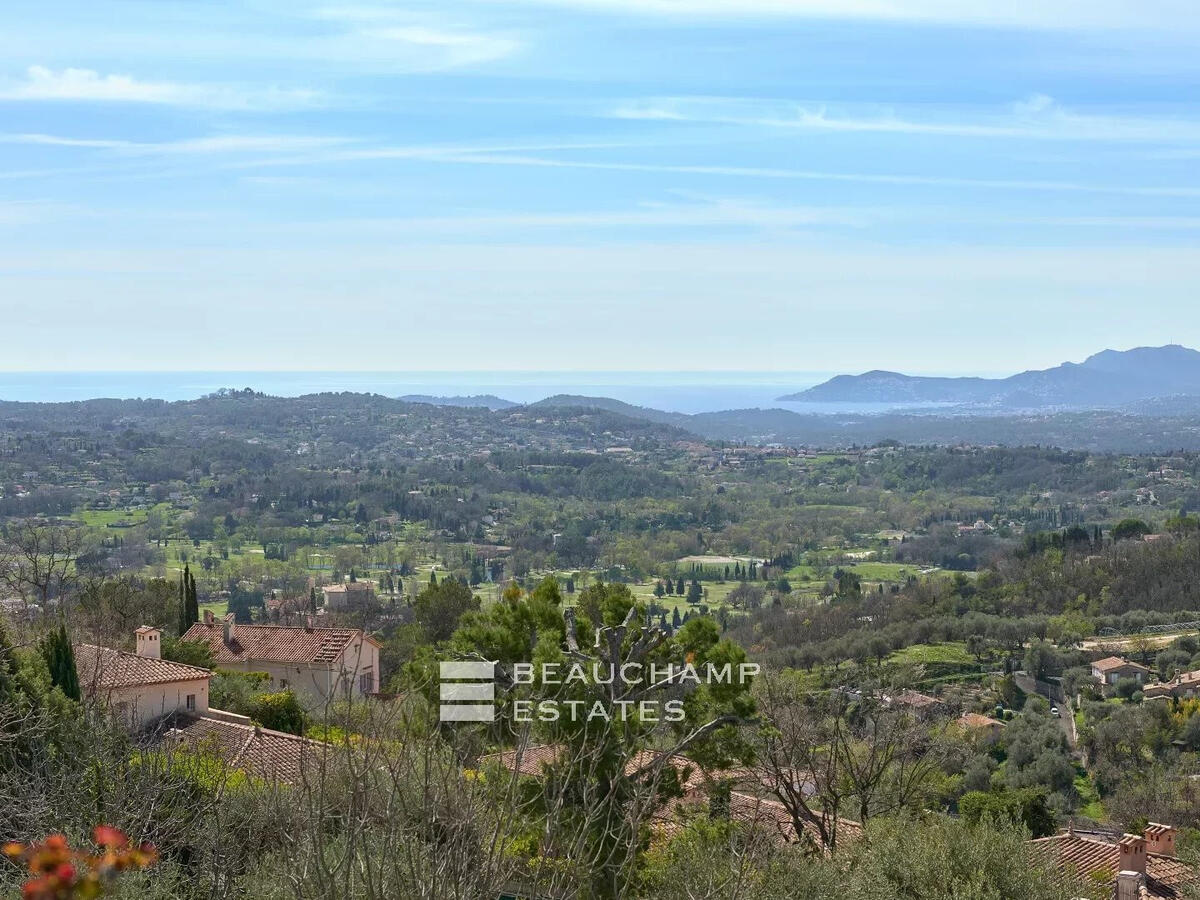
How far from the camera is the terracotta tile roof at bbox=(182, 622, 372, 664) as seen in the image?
74.4 feet

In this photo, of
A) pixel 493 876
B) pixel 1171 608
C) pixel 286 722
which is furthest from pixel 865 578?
pixel 493 876

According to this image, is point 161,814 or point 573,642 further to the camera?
point 573,642

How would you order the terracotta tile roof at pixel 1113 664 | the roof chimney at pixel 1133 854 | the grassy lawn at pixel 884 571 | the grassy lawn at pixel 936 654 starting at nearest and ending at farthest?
the roof chimney at pixel 1133 854
the terracotta tile roof at pixel 1113 664
the grassy lawn at pixel 936 654
the grassy lawn at pixel 884 571

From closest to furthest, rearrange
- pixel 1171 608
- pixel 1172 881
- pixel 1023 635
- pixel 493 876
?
pixel 493 876 < pixel 1172 881 < pixel 1023 635 < pixel 1171 608

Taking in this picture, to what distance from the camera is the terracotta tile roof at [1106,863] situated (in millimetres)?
9711

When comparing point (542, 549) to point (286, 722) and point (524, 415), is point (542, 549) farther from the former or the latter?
point (524, 415)

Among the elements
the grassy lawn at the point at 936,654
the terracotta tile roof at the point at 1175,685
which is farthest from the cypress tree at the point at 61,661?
the grassy lawn at the point at 936,654

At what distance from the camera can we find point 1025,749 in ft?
84.9

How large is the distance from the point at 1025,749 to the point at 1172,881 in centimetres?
1494

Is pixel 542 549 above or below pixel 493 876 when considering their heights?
below

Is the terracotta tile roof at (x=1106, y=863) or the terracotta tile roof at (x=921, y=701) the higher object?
the terracotta tile roof at (x=1106, y=863)

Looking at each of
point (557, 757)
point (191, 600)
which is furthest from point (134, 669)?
point (191, 600)

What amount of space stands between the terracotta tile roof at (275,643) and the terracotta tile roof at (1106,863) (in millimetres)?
13111

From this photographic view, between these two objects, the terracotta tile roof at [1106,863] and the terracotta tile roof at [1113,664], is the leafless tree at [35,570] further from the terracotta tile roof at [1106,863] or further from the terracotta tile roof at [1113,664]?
the terracotta tile roof at [1113,664]
